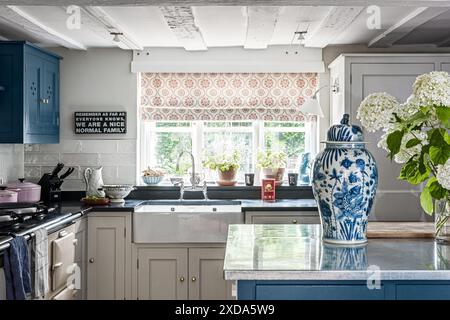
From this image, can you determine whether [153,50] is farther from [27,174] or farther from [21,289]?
[21,289]

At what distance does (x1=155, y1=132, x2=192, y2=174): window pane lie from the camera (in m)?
5.13

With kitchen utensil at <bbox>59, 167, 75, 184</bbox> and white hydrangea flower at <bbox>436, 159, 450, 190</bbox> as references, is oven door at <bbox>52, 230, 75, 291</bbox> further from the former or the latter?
white hydrangea flower at <bbox>436, 159, 450, 190</bbox>

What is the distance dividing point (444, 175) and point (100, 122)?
3.52 metres

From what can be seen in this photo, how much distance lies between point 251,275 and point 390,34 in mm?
3105

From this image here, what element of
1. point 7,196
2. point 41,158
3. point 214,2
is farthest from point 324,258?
point 41,158

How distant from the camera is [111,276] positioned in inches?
167

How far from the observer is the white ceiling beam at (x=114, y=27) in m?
3.54

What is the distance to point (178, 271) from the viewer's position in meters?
4.24

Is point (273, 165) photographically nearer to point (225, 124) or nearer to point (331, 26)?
point (225, 124)

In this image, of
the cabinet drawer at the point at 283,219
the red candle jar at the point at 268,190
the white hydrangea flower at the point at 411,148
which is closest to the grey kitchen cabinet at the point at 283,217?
the cabinet drawer at the point at 283,219

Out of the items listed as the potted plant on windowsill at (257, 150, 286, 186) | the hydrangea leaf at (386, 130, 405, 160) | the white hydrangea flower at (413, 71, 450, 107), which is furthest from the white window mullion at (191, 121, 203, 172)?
the white hydrangea flower at (413, 71, 450, 107)

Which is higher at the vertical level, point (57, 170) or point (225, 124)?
point (225, 124)

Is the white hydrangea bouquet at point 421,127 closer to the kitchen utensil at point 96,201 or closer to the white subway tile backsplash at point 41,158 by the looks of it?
the kitchen utensil at point 96,201

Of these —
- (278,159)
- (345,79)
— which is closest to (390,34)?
(345,79)
